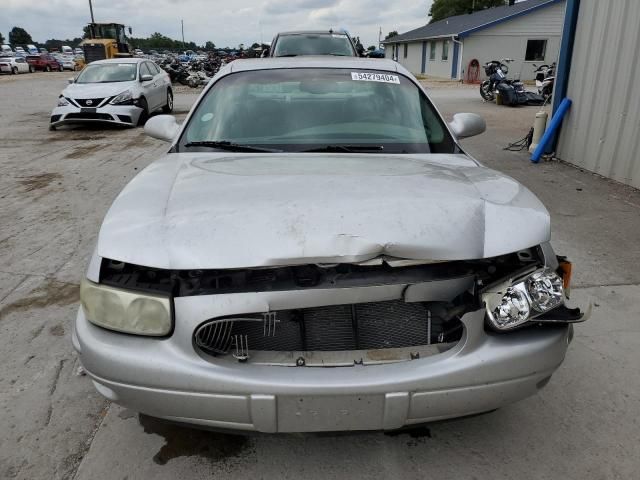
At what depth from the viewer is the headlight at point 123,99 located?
1104 centimetres

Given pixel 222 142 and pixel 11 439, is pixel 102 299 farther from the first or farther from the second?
pixel 222 142

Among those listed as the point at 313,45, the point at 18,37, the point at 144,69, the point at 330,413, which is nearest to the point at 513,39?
the point at 313,45

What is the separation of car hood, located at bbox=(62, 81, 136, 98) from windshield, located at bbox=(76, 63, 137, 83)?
12.5 inches

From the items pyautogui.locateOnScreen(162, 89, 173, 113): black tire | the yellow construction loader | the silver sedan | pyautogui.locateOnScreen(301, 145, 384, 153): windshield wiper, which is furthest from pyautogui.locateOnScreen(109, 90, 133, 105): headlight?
the yellow construction loader

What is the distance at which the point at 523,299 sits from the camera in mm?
1836

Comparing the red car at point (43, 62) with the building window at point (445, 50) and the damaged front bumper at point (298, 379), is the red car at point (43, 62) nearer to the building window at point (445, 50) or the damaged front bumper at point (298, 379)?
the building window at point (445, 50)

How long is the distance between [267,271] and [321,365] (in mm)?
376

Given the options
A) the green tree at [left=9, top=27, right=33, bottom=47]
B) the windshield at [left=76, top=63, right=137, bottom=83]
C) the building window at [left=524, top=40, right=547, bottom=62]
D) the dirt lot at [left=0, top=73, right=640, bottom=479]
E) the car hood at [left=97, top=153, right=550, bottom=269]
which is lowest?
the dirt lot at [left=0, top=73, right=640, bottom=479]

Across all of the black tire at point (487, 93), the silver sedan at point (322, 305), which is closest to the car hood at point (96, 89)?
the silver sedan at point (322, 305)

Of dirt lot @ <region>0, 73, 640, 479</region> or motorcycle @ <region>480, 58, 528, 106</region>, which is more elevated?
motorcycle @ <region>480, 58, 528, 106</region>

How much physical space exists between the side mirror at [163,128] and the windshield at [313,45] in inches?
282

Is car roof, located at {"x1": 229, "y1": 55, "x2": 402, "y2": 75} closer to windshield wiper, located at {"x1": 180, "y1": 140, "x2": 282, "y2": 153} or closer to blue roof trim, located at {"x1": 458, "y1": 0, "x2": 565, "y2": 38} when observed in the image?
windshield wiper, located at {"x1": 180, "y1": 140, "x2": 282, "y2": 153}

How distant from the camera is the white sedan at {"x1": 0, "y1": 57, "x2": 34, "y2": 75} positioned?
3684 centimetres

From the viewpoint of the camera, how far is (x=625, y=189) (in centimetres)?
620
